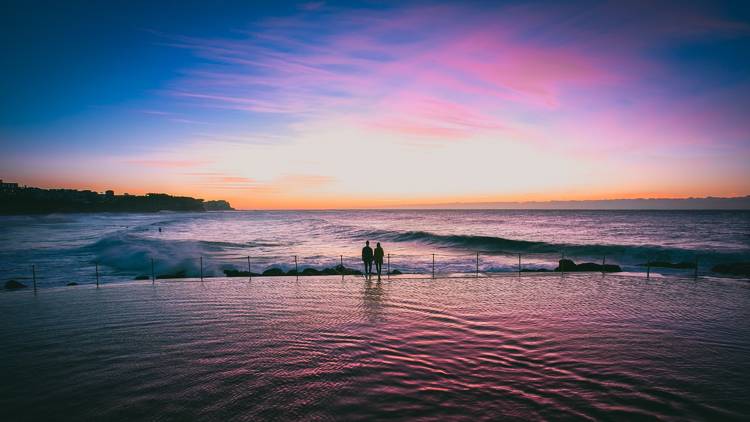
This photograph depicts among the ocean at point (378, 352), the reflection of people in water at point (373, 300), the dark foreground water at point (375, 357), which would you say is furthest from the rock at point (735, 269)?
the reflection of people in water at point (373, 300)

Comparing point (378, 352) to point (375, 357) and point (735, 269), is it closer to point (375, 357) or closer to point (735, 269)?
point (375, 357)

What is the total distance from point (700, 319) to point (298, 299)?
12.8 metres

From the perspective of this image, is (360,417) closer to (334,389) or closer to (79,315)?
(334,389)

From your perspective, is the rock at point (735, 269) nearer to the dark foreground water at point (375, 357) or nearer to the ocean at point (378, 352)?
the ocean at point (378, 352)

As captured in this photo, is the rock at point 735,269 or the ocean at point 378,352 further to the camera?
the rock at point 735,269

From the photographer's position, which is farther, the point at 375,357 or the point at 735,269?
the point at 735,269

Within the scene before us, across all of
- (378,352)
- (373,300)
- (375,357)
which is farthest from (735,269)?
(375,357)

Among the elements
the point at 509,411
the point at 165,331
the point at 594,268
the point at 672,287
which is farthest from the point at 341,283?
the point at 594,268

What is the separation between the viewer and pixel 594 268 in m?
23.7

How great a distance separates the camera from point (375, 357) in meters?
8.00

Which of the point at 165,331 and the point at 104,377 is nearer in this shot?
the point at 104,377

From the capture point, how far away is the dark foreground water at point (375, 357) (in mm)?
6105

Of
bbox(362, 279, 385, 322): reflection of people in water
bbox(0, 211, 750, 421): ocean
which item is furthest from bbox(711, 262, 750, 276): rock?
bbox(362, 279, 385, 322): reflection of people in water

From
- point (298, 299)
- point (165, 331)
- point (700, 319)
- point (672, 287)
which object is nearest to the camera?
point (165, 331)
